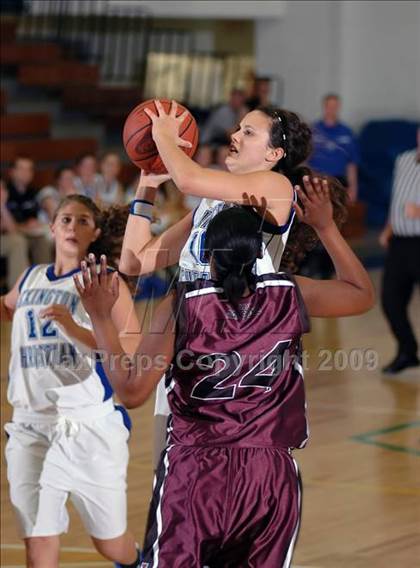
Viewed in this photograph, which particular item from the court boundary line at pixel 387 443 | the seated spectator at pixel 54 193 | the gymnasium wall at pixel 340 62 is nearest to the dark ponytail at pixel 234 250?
the court boundary line at pixel 387 443

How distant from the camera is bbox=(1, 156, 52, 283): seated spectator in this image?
1036 cm

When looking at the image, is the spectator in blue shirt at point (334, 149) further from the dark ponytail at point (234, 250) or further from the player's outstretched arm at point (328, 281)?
the dark ponytail at point (234, 250)

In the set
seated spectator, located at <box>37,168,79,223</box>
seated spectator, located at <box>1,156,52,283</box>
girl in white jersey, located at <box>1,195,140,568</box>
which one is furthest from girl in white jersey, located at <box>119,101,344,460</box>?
seated spectator, located at <box>37,168,79,223</box>

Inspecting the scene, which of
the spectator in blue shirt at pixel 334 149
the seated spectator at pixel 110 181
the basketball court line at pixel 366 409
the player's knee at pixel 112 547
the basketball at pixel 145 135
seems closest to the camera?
the basketball at pixel 145 135

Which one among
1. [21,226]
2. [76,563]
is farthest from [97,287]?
[21,226]

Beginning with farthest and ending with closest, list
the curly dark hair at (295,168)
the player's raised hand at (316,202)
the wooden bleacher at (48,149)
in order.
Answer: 1. the wooden bleacher at (48,149)
2. the curly dark hair at (295,168)
3. the player's raised hand at (316,202)

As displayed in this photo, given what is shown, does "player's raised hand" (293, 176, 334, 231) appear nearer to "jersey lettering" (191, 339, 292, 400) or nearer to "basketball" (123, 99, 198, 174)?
"jersey lettering" (191, 339, 292, 400)

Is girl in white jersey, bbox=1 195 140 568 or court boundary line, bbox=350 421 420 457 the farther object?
court boundary line, bbox=350 421 420 457

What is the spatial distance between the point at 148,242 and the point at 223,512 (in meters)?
0.95

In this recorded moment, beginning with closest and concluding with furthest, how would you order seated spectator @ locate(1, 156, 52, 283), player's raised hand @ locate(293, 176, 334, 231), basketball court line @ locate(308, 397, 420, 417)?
player's raised hand @ locate(293, 176, 334, 231)
basketball court line @ locate(308, 397, 420, 417)
seated spectator @ locate(1, 156, 52, 283)

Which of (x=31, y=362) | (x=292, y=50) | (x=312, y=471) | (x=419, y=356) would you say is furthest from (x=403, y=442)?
(x=292, y=50)

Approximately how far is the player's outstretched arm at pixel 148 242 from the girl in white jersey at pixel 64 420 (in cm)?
70

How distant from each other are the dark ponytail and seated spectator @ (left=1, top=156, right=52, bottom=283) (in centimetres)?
751

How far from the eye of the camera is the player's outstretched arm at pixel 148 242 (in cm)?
360
